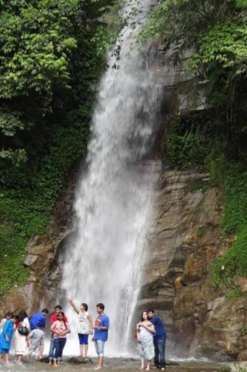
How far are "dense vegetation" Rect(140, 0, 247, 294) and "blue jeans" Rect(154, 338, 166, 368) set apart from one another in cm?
302

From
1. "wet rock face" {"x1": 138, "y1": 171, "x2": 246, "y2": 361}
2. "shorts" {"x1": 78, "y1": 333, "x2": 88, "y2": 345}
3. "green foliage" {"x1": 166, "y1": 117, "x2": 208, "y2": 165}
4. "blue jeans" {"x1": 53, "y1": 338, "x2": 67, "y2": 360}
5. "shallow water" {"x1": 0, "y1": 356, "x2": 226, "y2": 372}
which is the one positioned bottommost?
"shallow water" {"x1": 0, "y1": 356, "x2": 226, "y2": 372}

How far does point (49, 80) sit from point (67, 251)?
560 cm

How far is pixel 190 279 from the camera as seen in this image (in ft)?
48.9

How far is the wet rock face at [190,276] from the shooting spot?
13297 millimetres

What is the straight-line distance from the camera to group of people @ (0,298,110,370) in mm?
11430

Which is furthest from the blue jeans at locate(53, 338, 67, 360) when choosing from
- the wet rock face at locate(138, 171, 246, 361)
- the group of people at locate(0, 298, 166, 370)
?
the wet rock face at locate(138, 171, 246, 361)

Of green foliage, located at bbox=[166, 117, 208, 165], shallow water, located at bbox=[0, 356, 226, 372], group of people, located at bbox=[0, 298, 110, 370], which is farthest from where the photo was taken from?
green foliage, located at bbox=[166, 117, 208, 165]

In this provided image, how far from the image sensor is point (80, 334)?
12.1m

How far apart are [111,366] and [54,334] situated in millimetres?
1396

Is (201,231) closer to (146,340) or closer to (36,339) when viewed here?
(146,340)

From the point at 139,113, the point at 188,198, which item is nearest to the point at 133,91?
the point at 139,113

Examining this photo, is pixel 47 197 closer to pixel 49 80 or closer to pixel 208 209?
pixel 49 80

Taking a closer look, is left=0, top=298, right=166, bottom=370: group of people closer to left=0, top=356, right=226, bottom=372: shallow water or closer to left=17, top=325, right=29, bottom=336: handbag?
left=17, top=325, right=29, bottom=336: handbag

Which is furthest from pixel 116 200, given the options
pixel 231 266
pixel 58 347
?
pixel 58 347
